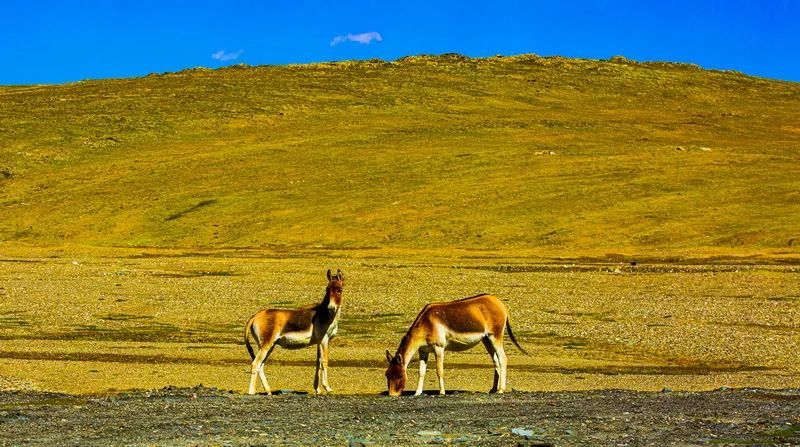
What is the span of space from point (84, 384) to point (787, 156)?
7029cm

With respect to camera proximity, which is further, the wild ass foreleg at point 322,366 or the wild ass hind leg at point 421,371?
the wild ass foreleg at point 322,366

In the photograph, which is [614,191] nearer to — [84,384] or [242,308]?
[242,308]

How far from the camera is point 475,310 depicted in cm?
1664

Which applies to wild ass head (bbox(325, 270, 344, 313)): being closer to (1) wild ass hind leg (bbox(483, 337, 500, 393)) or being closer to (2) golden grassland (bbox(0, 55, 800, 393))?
(1) wild ass hind leg (bbox(483, 337, 500, 393))

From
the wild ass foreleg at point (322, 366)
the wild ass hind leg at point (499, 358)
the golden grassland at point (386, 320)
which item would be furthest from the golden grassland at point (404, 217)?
the wild ass hind leg at point (499, 358)

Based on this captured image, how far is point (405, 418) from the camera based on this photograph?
13578 millimetres

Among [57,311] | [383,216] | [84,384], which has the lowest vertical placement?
[84,384]

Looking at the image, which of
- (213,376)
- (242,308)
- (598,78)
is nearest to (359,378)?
(213,376)

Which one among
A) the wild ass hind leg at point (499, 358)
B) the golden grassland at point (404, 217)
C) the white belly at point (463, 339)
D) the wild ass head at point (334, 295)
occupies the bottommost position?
the wild ass hind leg at point (499, 358)

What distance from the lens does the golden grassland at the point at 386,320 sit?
800 inches

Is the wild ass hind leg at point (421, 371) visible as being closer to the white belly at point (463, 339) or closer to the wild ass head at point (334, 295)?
the white belly at point (463, 339)

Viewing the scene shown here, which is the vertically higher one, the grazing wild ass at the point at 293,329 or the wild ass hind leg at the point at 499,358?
the grazing wild ass at the point at 293,329

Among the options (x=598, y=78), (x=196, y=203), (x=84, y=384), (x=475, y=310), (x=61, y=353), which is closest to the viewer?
(x=475, y=310)

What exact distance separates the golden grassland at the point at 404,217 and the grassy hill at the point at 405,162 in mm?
319
